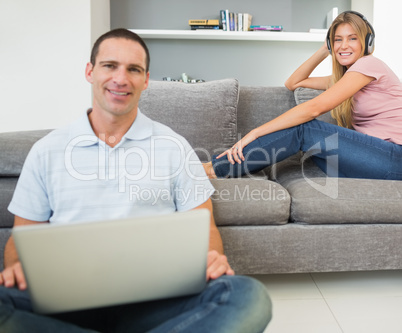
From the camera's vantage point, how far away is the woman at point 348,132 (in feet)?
5.66

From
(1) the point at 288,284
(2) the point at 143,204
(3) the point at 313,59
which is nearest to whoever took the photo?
(2) the point at 143,204

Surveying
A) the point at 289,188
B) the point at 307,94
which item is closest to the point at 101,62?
the point at 289,188

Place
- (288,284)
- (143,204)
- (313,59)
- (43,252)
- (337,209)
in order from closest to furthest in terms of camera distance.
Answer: (43,252) → (143,204) → (337,209) → (288,284) → (313,59)

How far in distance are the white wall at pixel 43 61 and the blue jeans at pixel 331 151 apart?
6.20ft

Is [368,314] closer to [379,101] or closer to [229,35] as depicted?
[379,101]

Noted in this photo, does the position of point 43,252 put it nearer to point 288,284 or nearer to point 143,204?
point 143,204

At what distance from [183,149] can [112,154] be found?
Result: 0.62ft

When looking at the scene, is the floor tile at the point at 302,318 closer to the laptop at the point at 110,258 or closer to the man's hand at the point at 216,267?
the man's hand at the point at 216,267

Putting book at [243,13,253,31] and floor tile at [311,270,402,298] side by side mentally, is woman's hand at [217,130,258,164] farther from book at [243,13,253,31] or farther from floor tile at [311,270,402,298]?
book at [243,13,253,31]

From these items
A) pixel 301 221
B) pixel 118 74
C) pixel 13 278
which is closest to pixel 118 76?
pixel 118 74

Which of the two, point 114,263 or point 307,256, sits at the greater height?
point 114,263

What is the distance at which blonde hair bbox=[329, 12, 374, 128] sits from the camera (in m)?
1.87

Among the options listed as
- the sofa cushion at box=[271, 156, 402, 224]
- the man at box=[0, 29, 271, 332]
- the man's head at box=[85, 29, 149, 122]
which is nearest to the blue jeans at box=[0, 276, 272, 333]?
the man at box=[0, 29, 271, 332]

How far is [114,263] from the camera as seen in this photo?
2.24 feet
